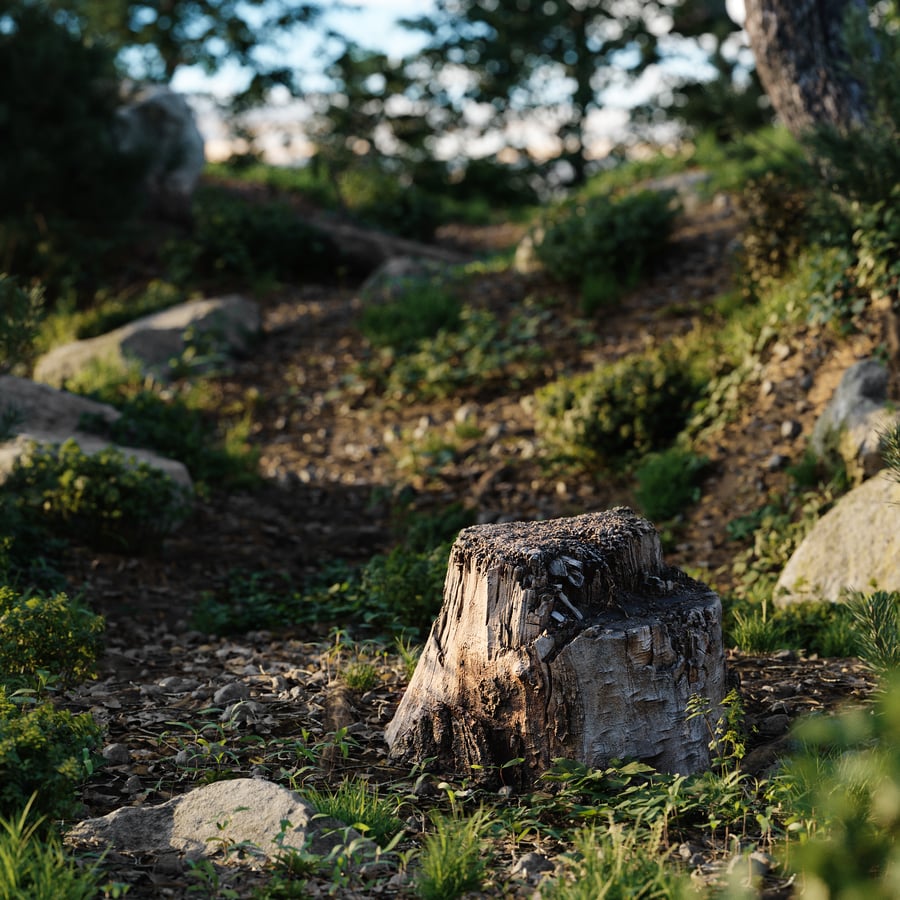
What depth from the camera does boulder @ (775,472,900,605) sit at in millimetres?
5129

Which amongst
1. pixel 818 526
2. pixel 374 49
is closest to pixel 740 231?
pixel 818 526

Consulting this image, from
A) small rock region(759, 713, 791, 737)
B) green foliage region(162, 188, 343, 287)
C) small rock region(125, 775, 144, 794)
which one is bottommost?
small rock region(759, 713, 791, 737)

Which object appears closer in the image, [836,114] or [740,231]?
[836,114]

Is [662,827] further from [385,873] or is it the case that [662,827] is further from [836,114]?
[836,114]

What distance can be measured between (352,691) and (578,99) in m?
17.4

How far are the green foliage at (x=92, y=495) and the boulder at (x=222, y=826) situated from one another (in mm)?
3233

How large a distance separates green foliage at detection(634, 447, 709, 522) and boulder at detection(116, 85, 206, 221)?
9.86 m

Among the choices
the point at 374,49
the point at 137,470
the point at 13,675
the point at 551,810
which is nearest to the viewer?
the point at 551,810

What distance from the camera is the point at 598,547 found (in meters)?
3.59

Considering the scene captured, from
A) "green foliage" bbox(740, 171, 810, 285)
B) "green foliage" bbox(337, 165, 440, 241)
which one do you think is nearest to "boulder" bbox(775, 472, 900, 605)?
"green foliage" bbox(740, 171, 810, 285)

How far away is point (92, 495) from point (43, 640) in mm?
2152

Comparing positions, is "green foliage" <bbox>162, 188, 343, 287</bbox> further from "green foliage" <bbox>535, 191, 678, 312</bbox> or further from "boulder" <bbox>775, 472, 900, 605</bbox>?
"boulder" <bbox>775, 472, 900, 605</bbox>

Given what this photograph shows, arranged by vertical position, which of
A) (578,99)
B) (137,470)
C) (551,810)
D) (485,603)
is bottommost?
(551,810)

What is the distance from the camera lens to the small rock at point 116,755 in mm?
3577
